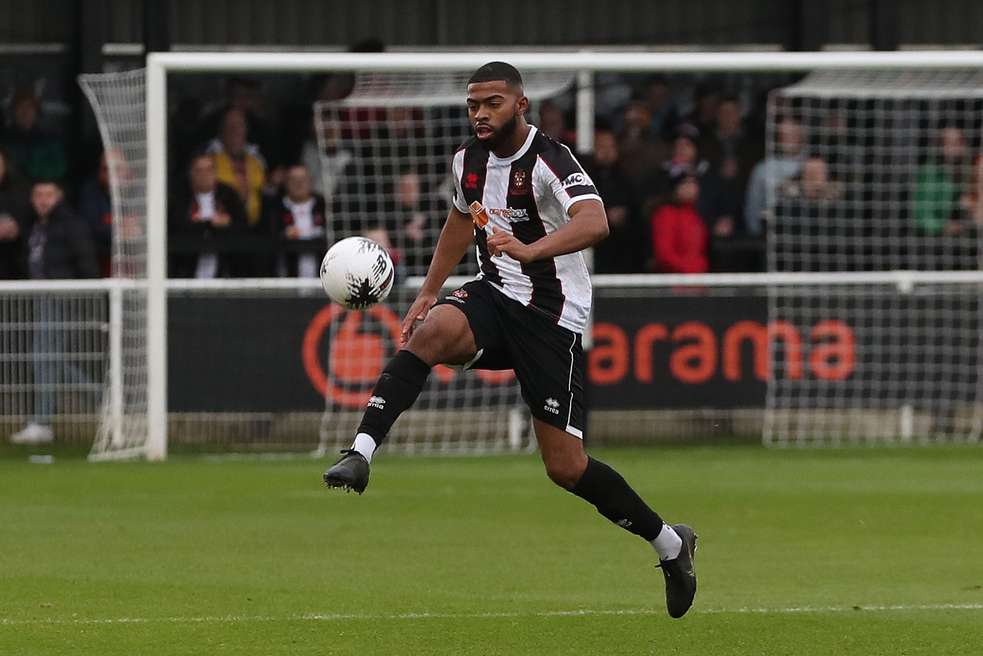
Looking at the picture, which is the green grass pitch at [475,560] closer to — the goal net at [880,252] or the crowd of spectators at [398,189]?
the goal net at [880,252]

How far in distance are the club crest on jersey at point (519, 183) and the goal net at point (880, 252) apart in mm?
8973

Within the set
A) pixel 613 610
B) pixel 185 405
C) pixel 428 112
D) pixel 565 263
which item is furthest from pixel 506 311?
pixel 428 112

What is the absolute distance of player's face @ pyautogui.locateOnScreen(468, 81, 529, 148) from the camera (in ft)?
26.1

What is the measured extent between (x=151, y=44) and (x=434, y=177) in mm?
3845

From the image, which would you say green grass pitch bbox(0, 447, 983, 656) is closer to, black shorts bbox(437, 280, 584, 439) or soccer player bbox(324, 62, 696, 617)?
soccer player bbox(324, 62, 696, 617)

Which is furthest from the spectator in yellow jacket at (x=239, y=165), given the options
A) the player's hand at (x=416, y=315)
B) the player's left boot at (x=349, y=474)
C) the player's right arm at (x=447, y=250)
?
the player's left boot at (x=349, y=474)

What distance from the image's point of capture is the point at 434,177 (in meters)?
17.2

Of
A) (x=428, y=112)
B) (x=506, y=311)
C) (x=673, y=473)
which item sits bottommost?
(x=673, y=473)

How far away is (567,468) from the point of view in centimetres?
Answer: 796

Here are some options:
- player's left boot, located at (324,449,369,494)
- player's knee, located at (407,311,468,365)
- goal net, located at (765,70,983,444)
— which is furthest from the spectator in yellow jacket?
player's left boot, located at (324,449,369,494)

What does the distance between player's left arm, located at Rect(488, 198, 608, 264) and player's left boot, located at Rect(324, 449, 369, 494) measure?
0.95 m

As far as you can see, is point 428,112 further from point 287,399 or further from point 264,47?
point 264,47

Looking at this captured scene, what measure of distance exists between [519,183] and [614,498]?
4.23ft

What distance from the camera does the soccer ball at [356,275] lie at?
813 centimetres
